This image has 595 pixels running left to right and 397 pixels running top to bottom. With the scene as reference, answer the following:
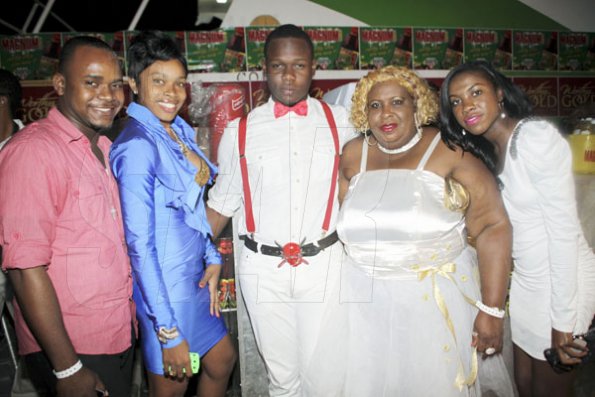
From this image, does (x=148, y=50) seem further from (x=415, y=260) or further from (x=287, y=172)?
(x=415, y=260)

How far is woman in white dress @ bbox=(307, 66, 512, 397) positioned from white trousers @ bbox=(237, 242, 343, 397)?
13cm

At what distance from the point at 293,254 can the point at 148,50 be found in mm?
1000

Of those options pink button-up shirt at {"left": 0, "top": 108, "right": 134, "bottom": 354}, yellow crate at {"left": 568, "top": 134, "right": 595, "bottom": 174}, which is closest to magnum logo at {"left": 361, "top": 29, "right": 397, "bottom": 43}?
yellow crate at {"left": 568, "top": 134, "right": 595, "bottom": 174}

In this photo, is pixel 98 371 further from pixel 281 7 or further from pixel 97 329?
pixel 281 7

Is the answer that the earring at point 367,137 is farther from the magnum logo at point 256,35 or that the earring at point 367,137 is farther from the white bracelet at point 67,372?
the magnum logo at point 256,35

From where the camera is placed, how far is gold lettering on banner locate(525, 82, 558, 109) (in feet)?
15.9

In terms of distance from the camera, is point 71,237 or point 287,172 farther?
point 287,172

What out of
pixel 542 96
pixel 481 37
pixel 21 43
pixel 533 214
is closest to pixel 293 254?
pixel 533 214

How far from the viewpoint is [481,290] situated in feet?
5.23

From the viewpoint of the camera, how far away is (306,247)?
174cm

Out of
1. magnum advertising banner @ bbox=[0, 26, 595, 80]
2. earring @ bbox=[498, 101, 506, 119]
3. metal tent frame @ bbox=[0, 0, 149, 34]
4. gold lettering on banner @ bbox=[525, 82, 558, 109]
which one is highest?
metal tent frame @ bbox=[0, 0, 149, 34]

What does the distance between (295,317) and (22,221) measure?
115cm

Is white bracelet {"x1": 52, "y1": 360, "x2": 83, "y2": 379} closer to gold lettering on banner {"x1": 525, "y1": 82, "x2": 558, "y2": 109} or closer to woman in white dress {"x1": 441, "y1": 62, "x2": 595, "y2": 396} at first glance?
woman in white dress {"x1": 441, "y1": 62, "x2": 595, "y2": 396}

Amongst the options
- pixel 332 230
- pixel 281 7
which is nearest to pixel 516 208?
pixel 332 230
